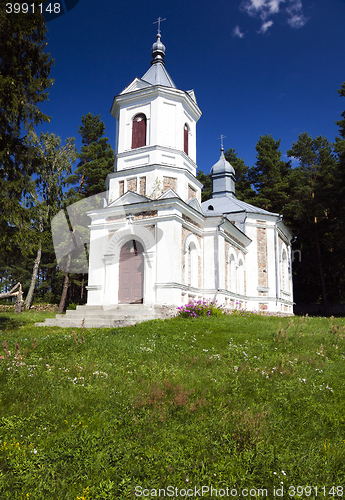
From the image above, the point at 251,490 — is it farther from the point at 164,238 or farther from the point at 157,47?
the point at 157,47

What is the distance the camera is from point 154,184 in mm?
14961

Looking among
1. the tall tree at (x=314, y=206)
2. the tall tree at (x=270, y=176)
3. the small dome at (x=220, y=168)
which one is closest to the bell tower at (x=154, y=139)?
the small dome at (x=220, y=168)

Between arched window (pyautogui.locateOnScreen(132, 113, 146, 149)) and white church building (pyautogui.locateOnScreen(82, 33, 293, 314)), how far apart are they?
0.04 metres

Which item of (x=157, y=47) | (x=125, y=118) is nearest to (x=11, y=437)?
(x=125, y=118)

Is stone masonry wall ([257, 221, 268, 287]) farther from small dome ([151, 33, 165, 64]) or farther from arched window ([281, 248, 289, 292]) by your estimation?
small dome ([151, 33, 165, 64])

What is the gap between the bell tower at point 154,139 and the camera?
15.3 metres

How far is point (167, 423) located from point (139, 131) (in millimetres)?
14327

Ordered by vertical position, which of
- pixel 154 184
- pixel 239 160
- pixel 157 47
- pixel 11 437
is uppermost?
pixel 239 160

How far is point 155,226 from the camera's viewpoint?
45.5ft

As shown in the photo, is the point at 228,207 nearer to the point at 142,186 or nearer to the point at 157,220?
the point at 142,186

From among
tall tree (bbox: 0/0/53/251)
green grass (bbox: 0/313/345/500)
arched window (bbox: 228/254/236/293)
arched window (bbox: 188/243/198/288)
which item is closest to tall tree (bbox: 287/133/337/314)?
arched window (bbox: 228/254/236/293)

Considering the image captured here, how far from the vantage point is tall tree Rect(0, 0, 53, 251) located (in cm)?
923

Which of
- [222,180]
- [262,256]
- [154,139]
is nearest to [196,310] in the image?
[154,139]

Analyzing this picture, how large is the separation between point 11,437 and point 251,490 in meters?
2.29
